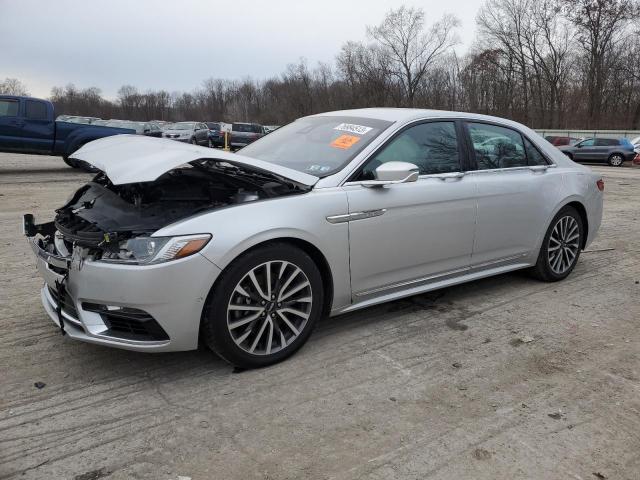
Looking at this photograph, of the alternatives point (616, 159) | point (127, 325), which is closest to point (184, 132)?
point (616, 159)

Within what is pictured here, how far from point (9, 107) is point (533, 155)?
1527 centimetres

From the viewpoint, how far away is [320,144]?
3.90 metres

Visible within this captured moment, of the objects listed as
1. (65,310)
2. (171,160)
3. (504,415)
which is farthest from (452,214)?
(65,310)

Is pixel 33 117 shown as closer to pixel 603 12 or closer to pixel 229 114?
pixel 603 12

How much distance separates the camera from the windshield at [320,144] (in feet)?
11.9

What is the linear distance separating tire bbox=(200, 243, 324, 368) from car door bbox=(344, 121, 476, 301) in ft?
1.32

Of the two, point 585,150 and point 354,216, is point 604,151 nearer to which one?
point 585,150

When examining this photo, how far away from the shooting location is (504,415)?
272 cm

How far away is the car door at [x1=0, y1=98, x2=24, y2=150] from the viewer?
14867mm

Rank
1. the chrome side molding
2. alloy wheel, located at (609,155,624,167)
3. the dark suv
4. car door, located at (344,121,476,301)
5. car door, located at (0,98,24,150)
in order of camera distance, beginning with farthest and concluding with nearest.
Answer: alloy wheel, located at (609,155,624,167)
the dark suv
car door, located at (0,98,24,150)
car door, located at (344,121,476,301)
the chrome side molding

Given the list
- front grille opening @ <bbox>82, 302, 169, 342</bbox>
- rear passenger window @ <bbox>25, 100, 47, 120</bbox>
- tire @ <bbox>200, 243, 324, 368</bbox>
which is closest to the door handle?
tire @ <bbox>200, 243, 324, 368</bbox>

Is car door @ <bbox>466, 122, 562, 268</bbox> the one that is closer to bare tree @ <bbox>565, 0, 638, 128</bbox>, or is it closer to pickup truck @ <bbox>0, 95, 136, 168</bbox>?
pickup truck @ <bbox>0, 95, 136, 168</bbox>

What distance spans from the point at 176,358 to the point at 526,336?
243 cm

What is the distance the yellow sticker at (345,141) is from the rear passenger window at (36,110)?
14.3 m
